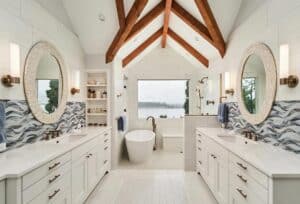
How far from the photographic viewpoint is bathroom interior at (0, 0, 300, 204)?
84.4 inches

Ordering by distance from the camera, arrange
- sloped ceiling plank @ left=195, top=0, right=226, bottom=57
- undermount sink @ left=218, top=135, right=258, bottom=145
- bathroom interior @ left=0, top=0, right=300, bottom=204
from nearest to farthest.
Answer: bathroom interior @ left=0, top=0, right=300, bottom=204, undermount sink @ left=218, top=135, right=258, bottom=145, sloped ceiling plank @ left=195, top=0, right=226, bottom=57

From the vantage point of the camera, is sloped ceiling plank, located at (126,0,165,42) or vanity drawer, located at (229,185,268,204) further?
sloped ceiling plank, located at (126,0,165,42)

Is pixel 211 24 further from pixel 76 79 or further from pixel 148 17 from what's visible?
pixel 76 79

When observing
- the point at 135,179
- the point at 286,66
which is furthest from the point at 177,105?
the point at 286,66

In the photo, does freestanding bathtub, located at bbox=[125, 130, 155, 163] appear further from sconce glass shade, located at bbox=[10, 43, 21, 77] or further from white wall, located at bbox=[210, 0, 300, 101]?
sconce glass shade, located at bbox=[10, 43, 21, 77]

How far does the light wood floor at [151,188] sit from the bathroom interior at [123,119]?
0.02 m

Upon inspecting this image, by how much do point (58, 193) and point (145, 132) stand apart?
4.74 m

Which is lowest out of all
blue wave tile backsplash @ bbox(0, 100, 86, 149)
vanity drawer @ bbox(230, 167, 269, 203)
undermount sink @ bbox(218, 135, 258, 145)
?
vanity drawer @ bbox(230, 167, 269, 203)

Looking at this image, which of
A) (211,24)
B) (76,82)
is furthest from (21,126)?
(211,24)

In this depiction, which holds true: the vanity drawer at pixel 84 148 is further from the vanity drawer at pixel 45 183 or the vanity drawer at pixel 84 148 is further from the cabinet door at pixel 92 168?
the vanity drawer at pixel 45 183

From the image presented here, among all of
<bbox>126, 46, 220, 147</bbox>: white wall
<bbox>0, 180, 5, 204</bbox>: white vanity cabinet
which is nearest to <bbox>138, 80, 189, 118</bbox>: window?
<bbox>126, 46, 220, 147</bbox>: white wall

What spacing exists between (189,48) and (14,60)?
4.65m

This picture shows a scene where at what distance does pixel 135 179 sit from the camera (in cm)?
435

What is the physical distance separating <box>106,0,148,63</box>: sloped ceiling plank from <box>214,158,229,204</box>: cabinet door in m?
2.69
